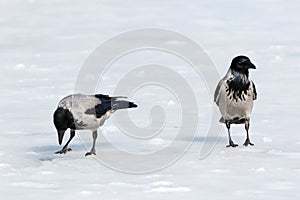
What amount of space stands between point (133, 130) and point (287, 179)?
2.71 m

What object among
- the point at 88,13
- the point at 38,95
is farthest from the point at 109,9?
the point at 38,95

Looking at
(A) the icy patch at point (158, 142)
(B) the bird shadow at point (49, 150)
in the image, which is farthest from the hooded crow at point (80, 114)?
(A) the icy patch at point (158, 142)

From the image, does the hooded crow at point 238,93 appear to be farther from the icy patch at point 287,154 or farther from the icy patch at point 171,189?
the icy patch at point 171,189

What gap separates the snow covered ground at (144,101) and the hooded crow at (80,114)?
10.0 inches

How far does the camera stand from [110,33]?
1680cm

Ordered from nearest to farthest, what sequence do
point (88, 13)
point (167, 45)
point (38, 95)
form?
point (38, 95)
point (167, 45)
point (88, 13)

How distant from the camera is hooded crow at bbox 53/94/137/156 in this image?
8.62m

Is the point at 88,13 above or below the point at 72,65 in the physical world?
above

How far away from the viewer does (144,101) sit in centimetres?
1123

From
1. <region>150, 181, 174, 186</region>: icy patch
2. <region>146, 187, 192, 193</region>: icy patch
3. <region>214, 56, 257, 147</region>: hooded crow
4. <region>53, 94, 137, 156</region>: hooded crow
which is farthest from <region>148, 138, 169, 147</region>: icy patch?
<region>146, 187, 192, 193</region>: icy patch

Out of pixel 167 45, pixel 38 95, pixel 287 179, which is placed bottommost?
pixel 287 179

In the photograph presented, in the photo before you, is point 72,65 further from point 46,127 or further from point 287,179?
point 287,179

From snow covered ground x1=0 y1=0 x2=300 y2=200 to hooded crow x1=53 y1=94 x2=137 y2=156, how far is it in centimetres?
25

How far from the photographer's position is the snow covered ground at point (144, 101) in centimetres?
720
